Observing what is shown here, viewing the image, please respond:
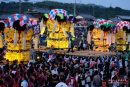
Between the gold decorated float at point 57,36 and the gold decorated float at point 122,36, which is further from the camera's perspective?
the gold decorated float at point 122,36

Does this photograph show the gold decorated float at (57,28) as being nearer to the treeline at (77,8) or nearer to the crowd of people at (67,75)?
the crowd of people at (67,75)

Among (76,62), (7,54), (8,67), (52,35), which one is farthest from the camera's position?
(52,35)

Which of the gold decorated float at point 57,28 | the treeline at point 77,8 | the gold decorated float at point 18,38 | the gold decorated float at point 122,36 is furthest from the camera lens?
the treeline at point 77,8

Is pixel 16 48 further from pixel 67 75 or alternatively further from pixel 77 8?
pixel 77 8

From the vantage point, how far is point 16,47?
26.6 meters

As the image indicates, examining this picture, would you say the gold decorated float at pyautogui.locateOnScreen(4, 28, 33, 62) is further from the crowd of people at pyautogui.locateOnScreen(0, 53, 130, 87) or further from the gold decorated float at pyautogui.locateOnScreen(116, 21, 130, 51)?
the gold decorated float at pyautogui.locateOnScreen(116, 21, 130, 51)

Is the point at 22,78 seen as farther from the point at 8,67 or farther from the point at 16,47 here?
the point at 16,47

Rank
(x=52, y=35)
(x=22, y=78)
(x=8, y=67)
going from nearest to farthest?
(x=22, y=78), (x=8, y=67), (x=52, y=35)

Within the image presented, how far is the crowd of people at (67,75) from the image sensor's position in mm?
17844

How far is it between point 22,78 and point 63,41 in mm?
14812

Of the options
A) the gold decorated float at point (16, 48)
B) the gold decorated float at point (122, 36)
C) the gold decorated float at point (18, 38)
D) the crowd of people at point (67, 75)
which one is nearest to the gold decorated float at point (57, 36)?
the gold decorated float at point (122, 36)

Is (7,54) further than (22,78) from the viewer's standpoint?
Yes

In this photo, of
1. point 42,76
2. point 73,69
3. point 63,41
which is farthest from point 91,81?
point 63,41

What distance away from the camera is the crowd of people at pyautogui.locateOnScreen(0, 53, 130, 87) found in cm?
1784
